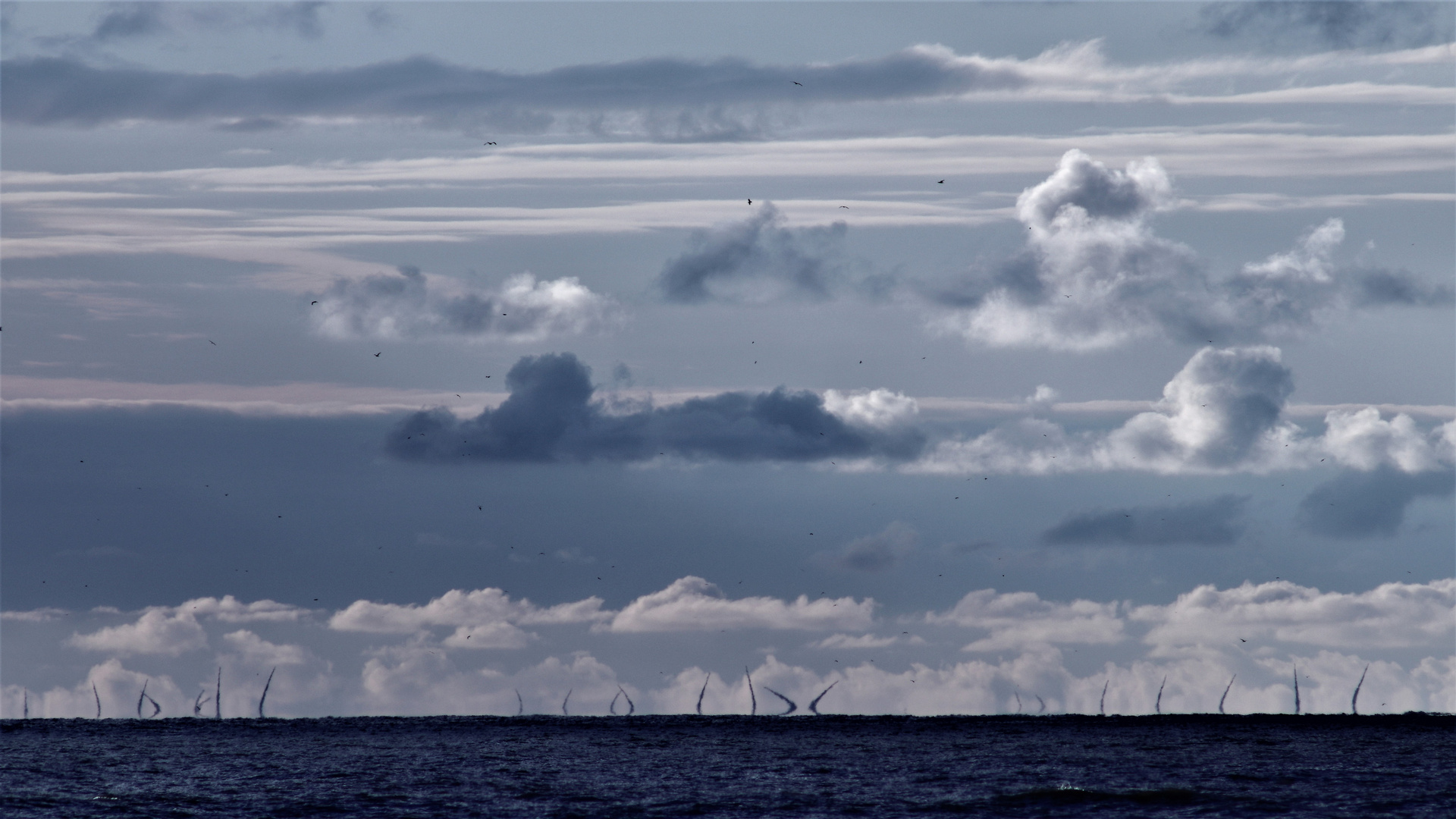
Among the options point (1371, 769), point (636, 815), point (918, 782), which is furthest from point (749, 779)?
point (1371, 769)

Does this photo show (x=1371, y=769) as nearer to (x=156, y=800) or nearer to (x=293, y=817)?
(x=293, y=817)

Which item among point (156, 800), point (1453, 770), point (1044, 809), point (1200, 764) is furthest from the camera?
point (1200, 764)

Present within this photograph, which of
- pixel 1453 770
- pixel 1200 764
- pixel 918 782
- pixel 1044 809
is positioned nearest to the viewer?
A: pixel 1044 809

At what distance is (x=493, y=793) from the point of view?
481 feet

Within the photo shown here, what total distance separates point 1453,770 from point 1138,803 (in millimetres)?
72844

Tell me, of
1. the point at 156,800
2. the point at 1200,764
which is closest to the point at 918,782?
the point at 1200,764

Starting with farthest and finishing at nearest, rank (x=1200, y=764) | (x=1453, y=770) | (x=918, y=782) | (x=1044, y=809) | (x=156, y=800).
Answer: (x=1200, y=764)
(x=1453, y=770)
(x=918, y=782)
(x=156, y=800)
(x=1044, y=809)

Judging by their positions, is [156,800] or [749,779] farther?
[749,779]

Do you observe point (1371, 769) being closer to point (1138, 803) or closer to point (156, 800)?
point (1138, 803)

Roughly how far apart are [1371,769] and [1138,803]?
69.0 metres

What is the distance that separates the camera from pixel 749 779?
16700 centimetres

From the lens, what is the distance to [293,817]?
123875 millimetres

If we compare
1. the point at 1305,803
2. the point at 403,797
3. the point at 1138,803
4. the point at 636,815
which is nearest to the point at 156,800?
the point at 403,797

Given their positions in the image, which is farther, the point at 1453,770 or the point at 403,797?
the point at 1453,770
